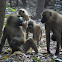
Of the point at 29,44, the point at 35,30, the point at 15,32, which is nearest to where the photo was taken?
the point at 15,32

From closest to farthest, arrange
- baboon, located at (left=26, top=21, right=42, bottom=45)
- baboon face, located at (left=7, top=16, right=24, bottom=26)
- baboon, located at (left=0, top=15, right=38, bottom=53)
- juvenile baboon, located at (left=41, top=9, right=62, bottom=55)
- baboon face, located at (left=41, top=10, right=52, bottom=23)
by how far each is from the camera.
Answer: baboon, located at (left=0, top=15, right=38, bottom=53), baboon face, located at (left=7, top=16, right=24, bottom=26), juvenile baboon, located at (left=41, top=9, right=62, bottom=55), baboon face, located at (left=41, top=10, right=52, bottom=23), baboon, located at (left=26, top=21, right=42, bottom=45)

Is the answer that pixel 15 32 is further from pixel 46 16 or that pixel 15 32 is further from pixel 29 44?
pixel 46 16

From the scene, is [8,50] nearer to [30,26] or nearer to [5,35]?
[5,35]

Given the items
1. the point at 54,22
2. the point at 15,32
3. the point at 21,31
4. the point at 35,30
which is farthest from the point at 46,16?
the point at 35,30

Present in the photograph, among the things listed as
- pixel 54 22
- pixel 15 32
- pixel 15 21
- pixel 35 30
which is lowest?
pixel 35 30

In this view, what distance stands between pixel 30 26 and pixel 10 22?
2831 millimetres

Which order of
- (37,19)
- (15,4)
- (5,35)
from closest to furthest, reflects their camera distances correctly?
(5,35) < (37,19) < (15,4)

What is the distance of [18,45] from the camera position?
5633mm

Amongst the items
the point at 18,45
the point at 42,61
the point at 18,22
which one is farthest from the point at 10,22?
the point at 42,61

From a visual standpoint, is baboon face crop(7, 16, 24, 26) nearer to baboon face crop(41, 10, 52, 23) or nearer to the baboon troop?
the baboon troop

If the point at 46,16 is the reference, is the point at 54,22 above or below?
below

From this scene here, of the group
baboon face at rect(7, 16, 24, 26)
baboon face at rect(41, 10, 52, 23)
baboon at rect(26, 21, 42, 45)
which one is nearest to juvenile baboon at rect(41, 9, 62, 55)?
baboon face at rect(41, 10, 52, 23)

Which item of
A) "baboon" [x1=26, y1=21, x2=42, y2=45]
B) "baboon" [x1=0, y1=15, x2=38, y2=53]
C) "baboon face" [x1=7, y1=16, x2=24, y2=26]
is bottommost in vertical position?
"baboon" [x1=26, y1=21, x2=42, y2=45]

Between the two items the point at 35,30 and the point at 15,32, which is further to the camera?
the point at 35,30
